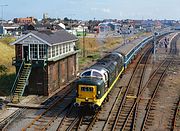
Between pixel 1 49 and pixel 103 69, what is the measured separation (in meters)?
30.2

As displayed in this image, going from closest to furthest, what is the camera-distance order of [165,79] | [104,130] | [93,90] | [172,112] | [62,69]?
[104,130] < [93,90] < [172,112] < [62,69] < [165,79]

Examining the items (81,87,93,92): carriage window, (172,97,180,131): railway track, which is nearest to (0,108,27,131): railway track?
(81,87,93,92): carriage window

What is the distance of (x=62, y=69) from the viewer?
31.5 meters

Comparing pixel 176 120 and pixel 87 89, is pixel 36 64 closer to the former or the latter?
pixel 87 89

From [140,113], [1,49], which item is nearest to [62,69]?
[140,113]

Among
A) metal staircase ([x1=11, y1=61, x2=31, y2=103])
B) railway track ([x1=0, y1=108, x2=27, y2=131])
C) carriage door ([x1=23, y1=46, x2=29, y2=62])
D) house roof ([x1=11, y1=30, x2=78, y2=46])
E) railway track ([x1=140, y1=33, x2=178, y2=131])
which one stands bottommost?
railway track ([x1=0, y1=108, x2=27, y2=131])

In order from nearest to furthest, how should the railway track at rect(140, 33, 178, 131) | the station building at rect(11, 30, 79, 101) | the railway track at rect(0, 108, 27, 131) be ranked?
1. the railway track at rect(0, 108, 27, 131)
2. the railway track at rect(140, 33, 178, 131)
3. the station building at rect(11, 30, 79, 101)

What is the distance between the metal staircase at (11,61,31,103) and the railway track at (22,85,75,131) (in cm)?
311

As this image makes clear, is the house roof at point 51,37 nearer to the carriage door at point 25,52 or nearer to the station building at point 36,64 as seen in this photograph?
the station building at point 36,64

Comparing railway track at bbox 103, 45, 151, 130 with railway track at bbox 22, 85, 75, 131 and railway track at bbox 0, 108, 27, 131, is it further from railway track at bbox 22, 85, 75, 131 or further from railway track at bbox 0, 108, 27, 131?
railway track at bbox 0, 108, 27, 131

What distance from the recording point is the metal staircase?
26.7 meters

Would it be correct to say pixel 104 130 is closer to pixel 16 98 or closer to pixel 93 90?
pixel 93 90

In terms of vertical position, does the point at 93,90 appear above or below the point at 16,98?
above

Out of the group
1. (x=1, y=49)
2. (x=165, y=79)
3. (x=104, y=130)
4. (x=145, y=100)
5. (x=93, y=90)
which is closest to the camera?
(x=104, y=130)
